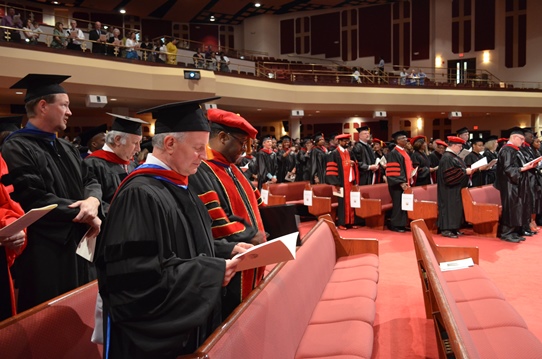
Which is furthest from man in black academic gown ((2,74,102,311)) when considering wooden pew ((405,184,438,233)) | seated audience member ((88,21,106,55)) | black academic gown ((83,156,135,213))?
seated audience member ((88,21,106,55))

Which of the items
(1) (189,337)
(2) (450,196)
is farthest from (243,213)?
(2) (450,196)

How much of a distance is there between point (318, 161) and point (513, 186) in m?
4.51

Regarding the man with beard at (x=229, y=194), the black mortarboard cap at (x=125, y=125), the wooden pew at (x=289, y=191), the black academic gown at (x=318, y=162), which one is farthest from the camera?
the black academic gown at (x=318, y=162)

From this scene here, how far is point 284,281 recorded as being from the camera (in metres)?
2.91

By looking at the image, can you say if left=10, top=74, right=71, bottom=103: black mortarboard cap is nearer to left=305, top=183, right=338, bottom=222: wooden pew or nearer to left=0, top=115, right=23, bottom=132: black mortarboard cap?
left=0, top=115, right=23, bottom=132: black mortarboard cap

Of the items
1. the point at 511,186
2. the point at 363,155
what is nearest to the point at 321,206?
the point at 363,155

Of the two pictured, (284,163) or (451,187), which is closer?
(451,187)

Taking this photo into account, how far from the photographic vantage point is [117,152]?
3842 mm

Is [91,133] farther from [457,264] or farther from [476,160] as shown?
[476,160]

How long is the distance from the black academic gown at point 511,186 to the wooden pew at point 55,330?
6678 mm

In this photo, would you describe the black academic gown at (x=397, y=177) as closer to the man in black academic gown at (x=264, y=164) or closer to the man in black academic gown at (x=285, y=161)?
the man in black academic gown at (x=264, y=164)

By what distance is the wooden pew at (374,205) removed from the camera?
27.5 ft

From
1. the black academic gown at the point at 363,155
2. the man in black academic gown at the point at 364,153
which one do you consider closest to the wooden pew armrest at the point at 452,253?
the man in black academic gown at the point at 364,153

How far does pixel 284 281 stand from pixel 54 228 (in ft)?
4.56
